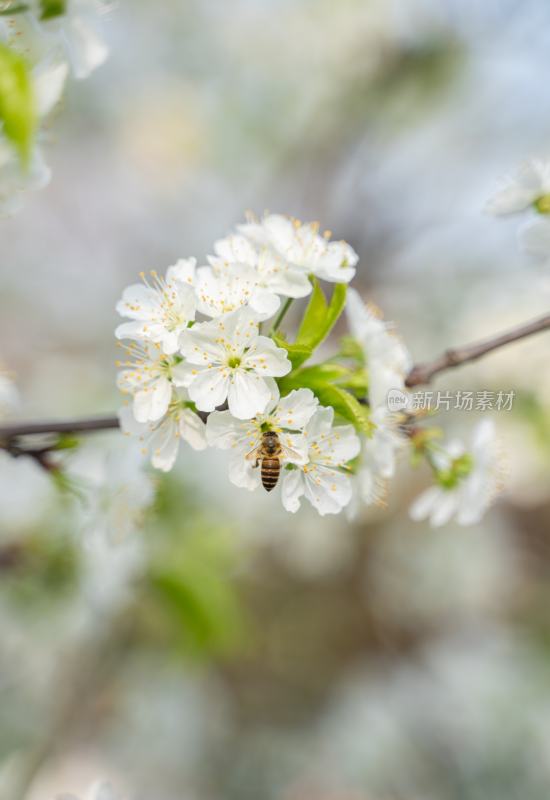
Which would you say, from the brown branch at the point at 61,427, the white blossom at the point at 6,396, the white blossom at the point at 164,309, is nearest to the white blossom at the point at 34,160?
the white blossom at the point at 164,309

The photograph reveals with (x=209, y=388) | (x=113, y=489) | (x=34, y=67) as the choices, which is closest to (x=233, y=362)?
(x=209, y=388)

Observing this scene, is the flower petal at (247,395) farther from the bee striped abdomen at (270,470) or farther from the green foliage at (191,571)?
the green foliage at (191,571)

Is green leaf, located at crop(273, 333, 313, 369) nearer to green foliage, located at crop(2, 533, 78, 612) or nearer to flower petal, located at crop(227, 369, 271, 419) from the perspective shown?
flower petal, located at crop(227, 369, 271, 419)

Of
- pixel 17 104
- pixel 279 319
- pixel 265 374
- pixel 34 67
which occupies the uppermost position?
pixel 34 67

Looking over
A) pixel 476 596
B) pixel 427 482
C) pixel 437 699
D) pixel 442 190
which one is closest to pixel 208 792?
pixel 437 699

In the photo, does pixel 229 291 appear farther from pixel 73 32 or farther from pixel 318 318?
pixel 73 32

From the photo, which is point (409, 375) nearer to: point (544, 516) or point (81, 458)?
point (81, 458)

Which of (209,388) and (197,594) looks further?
(197,594)
